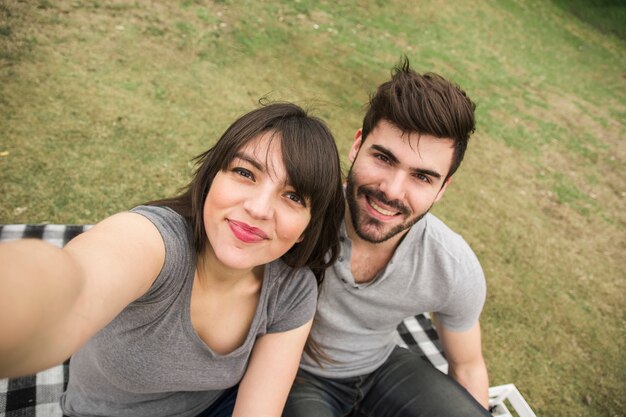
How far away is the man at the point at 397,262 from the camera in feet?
7.53

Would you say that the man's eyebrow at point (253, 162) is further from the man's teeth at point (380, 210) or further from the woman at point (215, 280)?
the man's teeth at point (380, 210)

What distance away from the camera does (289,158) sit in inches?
63.9

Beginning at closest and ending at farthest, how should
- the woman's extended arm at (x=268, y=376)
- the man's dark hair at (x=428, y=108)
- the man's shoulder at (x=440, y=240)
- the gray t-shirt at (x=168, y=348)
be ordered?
the gray t-shirt at (x=168, y=348), the woman's extended arm at (x=268, y=376), the man's dark hair at (x=428, y=108), the man's shoulder at (x=440, y=240)

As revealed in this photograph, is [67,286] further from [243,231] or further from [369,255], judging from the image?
[369,255]

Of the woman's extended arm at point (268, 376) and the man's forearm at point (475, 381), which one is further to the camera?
the man's forearm at point (475, 381)

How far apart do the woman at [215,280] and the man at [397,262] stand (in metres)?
0.36

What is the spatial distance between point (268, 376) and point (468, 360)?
145 centimetres

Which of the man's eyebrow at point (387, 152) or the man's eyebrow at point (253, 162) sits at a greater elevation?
the man's eyebrow at point (253, 162)

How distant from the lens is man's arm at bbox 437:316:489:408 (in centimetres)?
262

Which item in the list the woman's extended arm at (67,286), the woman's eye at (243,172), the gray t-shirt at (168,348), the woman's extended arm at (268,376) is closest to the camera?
the woman's extended arm at (67,286)

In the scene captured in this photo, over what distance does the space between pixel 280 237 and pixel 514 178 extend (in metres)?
5.92

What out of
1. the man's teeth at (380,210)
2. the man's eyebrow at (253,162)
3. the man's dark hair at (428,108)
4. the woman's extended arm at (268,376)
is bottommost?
the woman's extended arm at (268,376)

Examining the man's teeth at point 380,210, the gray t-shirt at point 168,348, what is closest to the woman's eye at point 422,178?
the man's teeth at point 380,210

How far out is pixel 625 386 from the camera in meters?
4.24
